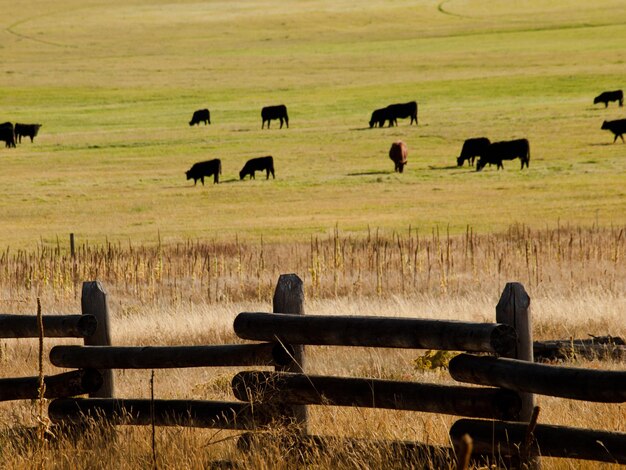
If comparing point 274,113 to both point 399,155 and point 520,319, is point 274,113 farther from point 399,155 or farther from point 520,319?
point 520,319

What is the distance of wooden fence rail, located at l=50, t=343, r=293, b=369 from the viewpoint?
22.7ft

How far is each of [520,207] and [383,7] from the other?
8673 cm

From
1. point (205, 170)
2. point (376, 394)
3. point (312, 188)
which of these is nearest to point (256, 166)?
point (205, 170)

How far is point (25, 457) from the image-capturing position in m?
6.78

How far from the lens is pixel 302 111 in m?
65.4

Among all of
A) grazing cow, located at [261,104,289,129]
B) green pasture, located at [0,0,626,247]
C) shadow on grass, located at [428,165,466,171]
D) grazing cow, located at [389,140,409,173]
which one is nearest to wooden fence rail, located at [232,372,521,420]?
green pasture, located at [0,0,626,247]

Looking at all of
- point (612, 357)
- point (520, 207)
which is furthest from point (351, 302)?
point (520, 207)

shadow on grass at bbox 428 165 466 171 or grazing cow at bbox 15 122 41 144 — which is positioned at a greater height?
grazing cow at bbox 15 122 41 144

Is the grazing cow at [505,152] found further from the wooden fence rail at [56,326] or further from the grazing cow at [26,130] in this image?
the wooden fence rail at [56,326]

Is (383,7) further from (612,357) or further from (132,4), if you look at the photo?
(612,357)

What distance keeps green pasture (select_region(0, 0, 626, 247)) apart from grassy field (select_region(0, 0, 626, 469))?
0.24m

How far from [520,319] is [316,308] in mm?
9485

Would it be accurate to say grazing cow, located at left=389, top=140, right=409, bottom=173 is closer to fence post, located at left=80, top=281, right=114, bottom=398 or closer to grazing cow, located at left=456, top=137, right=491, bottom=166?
grazing cow, located at left=456, top=137, right=491, bottom=166

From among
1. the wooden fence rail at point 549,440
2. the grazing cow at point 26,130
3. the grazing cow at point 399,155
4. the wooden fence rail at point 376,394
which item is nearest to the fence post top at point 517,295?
the wooden fence rail at point 376,394
